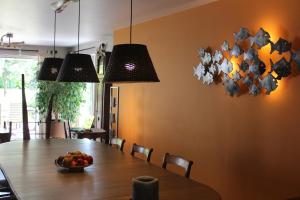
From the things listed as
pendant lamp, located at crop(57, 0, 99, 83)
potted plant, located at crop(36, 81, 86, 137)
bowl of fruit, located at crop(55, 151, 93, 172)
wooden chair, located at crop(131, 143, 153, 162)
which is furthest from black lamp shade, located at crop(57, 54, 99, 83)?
potted plant, located at crop(36, 81, 86, 137)

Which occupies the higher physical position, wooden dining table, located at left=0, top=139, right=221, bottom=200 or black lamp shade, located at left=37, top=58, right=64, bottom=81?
black lamp shade, located at left=37, top=58, right=64, bottom=81

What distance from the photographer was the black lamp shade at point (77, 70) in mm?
2963

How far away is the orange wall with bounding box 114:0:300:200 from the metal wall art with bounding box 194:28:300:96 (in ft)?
0.26

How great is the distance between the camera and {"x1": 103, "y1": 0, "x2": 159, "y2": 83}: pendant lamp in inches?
91.4

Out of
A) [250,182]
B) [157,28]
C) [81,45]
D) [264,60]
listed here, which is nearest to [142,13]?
[157,28]

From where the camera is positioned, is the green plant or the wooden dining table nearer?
the wooden dining table

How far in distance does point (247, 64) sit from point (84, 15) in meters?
2.62

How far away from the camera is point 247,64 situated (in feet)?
11.3

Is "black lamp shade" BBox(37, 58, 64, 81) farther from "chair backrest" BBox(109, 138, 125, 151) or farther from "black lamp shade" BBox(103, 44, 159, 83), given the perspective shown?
"black lamp shade" BBox(103, 44, 159, 83)

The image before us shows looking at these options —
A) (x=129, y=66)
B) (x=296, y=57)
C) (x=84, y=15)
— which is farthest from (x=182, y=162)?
(x=84, y=15)

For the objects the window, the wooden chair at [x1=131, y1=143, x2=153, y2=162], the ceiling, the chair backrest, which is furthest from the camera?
the window

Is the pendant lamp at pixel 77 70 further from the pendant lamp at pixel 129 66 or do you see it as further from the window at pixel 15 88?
the window at pixel 15 88

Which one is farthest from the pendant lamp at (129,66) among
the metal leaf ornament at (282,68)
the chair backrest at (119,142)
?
the chair backrest at (119,142)

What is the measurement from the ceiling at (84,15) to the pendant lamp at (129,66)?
2.02m
